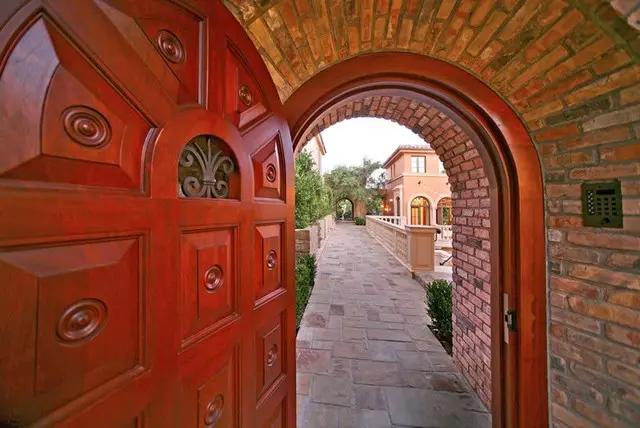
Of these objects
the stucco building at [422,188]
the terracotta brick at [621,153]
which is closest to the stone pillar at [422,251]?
the terracotta brick at [621,153]

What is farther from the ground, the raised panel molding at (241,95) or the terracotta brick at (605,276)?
the raised panel molding at (241,95)

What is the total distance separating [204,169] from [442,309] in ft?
12.5

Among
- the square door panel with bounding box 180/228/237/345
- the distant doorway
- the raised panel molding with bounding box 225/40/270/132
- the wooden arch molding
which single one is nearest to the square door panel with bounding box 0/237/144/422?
the square door panel with bounding box 180/228/237/345

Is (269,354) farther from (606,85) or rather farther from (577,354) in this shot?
(606,85)

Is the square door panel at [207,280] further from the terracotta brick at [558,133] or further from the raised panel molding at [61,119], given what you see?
the terracotta brick at [558,133]

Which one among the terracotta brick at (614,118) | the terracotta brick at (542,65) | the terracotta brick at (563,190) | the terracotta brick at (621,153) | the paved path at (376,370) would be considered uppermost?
the terracotta brick at (542,65)

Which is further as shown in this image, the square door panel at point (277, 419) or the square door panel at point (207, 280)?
the square door panel at point (277, 419)

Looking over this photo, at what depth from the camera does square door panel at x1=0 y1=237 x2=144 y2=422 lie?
1.69ft

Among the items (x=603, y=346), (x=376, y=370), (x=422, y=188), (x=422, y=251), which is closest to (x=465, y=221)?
(x=603, y=346)

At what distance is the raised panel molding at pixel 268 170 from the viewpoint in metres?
1.19

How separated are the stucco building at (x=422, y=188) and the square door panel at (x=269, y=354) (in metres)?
17.9

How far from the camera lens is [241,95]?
1122 mm

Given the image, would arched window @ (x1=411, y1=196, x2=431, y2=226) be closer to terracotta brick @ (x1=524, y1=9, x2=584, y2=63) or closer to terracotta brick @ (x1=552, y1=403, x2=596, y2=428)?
terracotta brick @ (x1=552, y1=403, x2=596, y2=428)

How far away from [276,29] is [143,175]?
1155mm
